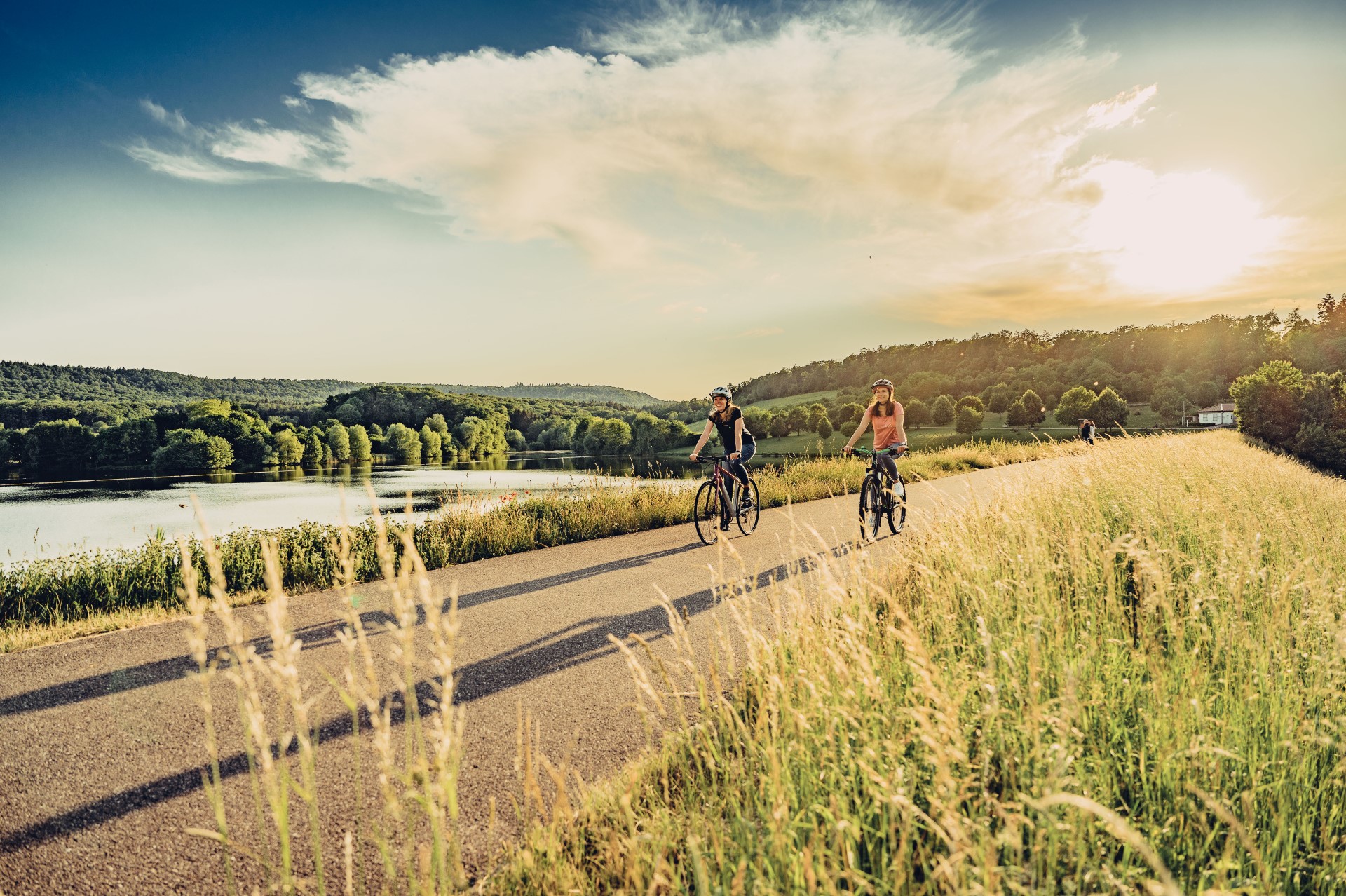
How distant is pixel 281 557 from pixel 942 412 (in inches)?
3617

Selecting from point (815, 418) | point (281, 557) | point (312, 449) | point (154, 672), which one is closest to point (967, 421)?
point (815, 418)

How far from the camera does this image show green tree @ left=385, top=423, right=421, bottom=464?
3765 inches

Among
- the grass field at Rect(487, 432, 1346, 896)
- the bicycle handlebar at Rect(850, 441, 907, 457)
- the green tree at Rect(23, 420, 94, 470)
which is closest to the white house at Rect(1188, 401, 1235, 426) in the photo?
the bicycle handlebar at Rect(850, 441, 907, 457)

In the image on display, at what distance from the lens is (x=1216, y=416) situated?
270 ft

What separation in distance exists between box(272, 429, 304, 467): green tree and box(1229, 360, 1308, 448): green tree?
9801 centimetres

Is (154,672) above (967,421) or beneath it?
beneath

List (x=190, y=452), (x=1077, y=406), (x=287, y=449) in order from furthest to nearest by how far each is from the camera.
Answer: (x=287, y=449)
(x=1077, y=406)
(x=190, y=452)

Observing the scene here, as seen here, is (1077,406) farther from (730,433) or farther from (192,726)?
(192,726)

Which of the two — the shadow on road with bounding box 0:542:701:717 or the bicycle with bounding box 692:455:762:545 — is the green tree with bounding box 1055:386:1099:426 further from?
the shadow on road with bounding box 0:542:701:717

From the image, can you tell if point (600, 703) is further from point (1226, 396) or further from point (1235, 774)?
point (1226, 396)

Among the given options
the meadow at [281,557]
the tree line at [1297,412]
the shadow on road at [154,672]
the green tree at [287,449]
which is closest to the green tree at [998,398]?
the tree line at [1297,412]

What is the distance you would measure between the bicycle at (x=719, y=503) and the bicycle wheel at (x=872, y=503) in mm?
1681

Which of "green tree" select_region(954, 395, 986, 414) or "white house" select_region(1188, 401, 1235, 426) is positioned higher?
"green tree" select_region(954, 395, 986, 414)

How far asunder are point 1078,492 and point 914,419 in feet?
293
